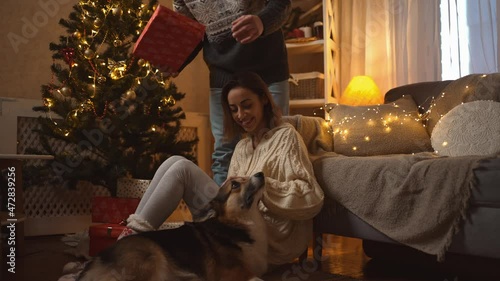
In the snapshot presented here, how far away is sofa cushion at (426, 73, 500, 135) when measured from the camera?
2.01m

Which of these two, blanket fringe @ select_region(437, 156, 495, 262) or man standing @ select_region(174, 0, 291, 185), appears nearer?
blanket fringe @ select_region(437, 156, 495, 262)

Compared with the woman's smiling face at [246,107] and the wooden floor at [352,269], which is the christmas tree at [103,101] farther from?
the woman's smiling face at [246,107]

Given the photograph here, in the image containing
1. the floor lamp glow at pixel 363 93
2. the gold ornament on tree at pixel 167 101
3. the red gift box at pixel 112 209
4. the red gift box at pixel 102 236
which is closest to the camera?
the red gift box at pixel 102 236

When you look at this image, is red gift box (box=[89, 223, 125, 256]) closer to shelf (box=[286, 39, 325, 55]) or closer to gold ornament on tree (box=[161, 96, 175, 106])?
gold ornament on tree (box=[161, 96, 175, 106])

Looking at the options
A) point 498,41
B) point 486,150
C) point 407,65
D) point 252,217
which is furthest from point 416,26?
point 252,217

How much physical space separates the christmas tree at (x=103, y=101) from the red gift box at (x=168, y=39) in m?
0.65

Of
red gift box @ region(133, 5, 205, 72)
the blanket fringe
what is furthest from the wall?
the blanket fringe

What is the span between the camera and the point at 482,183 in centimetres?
146

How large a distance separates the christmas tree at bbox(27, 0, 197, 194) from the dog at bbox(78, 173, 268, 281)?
1232mm

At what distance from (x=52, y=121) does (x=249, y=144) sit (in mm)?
1303

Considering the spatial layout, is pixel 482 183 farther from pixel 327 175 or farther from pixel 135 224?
pixel 135 224

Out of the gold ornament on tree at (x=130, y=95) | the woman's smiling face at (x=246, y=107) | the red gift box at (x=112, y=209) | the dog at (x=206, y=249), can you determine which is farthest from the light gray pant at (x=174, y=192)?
the gold ornament on tree at (x=130, y=95)

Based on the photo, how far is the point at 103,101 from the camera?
2.53m

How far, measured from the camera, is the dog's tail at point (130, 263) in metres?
1.24
